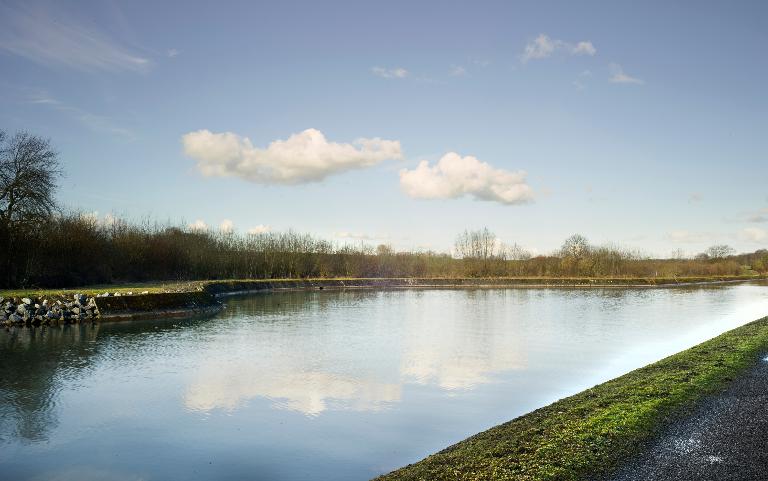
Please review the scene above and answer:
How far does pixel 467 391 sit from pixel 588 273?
242ft

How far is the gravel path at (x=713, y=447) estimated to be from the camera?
6.18 metres

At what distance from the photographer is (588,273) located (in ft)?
263

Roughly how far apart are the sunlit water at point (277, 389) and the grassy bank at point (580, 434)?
0.99 meters

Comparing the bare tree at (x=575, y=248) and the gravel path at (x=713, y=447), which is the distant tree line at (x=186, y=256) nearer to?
the bare tree at (x=575, y=248)

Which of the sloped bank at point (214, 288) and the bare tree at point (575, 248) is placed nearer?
the sloped bank at point (214, 288)

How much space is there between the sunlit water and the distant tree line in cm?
1359

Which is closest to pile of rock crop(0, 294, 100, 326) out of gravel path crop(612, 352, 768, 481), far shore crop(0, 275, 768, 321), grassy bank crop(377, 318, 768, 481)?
far shore crop(0, 275, 768, 321)

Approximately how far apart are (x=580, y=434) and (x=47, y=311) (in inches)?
989

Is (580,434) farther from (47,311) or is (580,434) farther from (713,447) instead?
(47,311)

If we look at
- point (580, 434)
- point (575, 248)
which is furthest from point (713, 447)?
point (575, 248)

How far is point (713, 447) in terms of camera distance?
706 centimetres

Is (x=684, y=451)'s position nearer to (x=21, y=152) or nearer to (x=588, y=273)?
(x=21, y=152)

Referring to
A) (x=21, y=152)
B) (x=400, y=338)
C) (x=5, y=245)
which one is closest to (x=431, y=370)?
(x=400, y=338)

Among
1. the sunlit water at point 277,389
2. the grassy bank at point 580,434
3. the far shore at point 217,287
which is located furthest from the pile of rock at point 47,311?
the grassy bank at point 580,434
